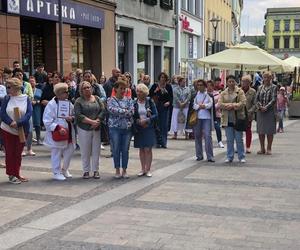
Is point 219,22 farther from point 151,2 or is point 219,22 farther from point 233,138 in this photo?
point 233,138

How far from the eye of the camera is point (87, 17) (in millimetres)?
19922

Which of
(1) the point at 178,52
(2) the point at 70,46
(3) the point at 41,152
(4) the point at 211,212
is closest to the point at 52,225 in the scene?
(4) the point at 211,212

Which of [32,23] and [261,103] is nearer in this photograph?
[261,103]

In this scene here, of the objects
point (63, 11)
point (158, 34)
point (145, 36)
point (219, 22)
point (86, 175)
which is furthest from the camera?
point (219, 22)

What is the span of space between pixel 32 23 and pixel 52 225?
1288 cm

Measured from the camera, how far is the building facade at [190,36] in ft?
107

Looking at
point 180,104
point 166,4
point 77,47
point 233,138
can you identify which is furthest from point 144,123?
point 166,4

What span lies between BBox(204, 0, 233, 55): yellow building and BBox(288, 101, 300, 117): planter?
49.2 feet

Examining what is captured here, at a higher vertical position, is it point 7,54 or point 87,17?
point 87,17

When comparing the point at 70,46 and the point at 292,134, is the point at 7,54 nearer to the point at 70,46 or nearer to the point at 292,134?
the point at 70,46

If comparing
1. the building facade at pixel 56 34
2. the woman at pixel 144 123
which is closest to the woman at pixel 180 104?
the building facade at pixel 56 34

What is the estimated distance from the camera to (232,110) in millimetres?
10578

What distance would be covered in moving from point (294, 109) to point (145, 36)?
7.50 m

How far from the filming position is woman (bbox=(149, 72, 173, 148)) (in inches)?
509
